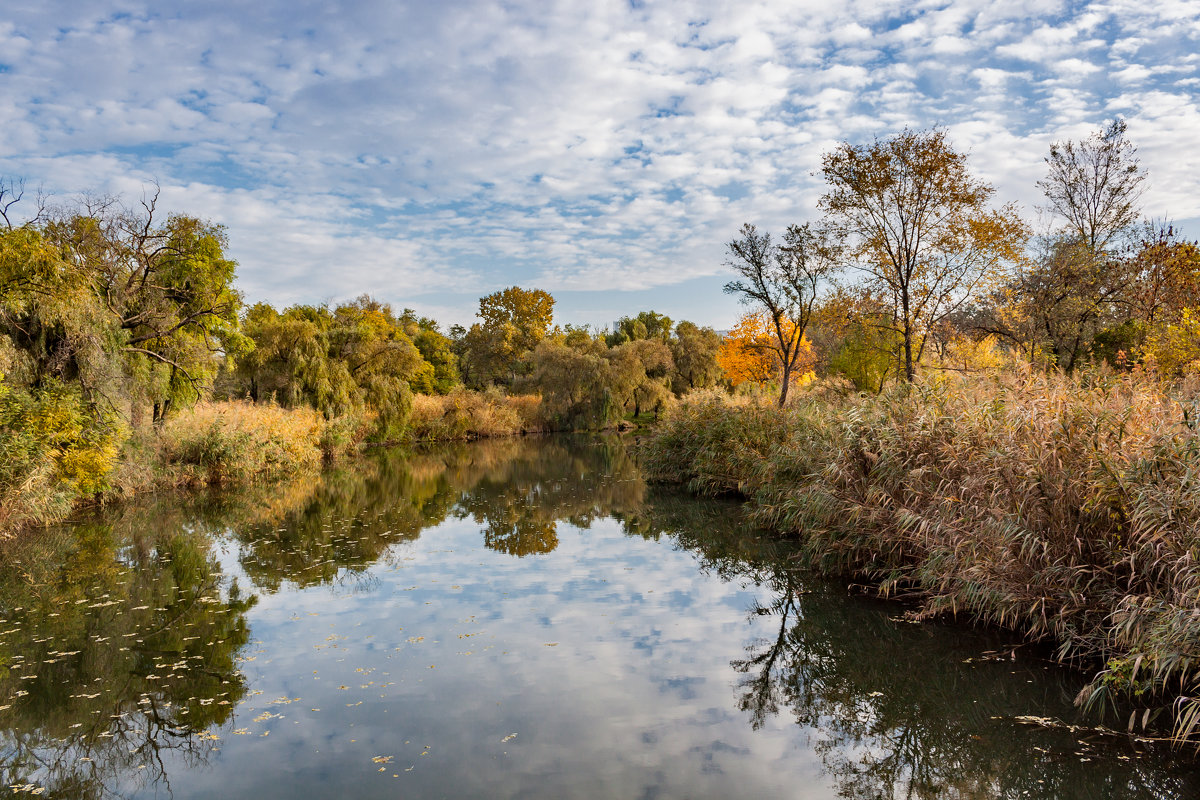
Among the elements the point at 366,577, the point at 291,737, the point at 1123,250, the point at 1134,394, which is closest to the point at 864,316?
the point at 1123,250

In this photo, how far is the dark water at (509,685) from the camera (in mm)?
4730

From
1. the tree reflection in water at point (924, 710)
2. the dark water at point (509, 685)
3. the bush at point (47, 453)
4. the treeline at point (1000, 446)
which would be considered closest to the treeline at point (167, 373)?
Answer: the bush at point (47, 453)

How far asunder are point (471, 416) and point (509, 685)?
114ft

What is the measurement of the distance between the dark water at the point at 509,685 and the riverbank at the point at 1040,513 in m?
0.50

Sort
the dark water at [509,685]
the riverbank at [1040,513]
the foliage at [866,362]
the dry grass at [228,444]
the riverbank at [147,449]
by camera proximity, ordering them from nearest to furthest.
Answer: the dark water at [509,685] → the riverbank at [1040,513] → the riverbank at [147,449] → the dry grass at [228,444] → the foliage at [866,362]

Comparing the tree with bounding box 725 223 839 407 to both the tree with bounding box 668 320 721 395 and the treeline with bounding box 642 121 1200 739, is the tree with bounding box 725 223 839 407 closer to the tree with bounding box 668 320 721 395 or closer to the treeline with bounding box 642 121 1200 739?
the treeline with bounding box 642 121 1200 739

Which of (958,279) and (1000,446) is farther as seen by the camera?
(958,279)

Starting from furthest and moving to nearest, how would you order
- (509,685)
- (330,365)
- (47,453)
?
1. (330,365)
2. (47,453)
3. (509,685)

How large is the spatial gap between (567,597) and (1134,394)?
6762 millimetres

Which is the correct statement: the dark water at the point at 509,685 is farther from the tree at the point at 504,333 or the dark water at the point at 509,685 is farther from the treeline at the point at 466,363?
the tree at the point at 504,333

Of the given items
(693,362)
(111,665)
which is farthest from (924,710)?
(693,362)

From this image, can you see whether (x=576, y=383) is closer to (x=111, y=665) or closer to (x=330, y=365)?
(x=330, y=365)

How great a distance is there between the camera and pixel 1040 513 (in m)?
6.51

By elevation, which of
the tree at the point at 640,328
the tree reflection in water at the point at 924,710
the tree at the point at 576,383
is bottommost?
the tree reflection in water at the point at 924,710
